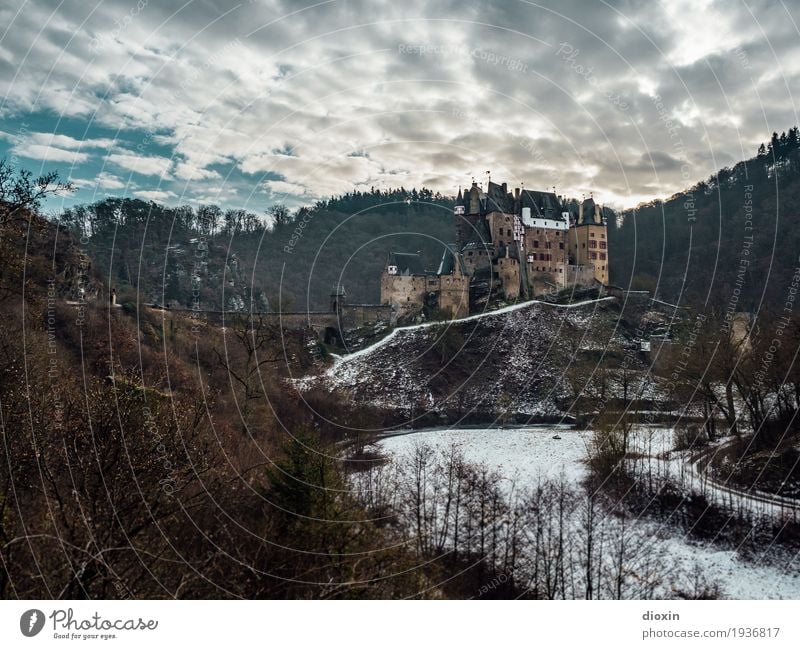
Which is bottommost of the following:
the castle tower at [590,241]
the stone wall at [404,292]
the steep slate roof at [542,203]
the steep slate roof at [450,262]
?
the stone wall at [404,292]

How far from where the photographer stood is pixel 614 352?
36.2m

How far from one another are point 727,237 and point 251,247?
55.5 metres

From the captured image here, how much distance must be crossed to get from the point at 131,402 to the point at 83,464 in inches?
53.9

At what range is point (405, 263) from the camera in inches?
1879

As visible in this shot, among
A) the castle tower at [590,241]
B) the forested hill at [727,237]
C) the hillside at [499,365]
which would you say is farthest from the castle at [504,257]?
the forested hill at [727,237]

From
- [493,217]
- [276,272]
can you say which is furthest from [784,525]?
[276,272]

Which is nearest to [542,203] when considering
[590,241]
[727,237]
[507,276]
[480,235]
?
[590,241]

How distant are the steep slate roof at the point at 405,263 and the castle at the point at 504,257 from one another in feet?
0.31

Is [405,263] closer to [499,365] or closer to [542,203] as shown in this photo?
[542,203]

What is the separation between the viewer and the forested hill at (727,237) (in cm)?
3769

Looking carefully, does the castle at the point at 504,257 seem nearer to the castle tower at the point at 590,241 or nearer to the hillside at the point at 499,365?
the castle tower at the point at 590,241

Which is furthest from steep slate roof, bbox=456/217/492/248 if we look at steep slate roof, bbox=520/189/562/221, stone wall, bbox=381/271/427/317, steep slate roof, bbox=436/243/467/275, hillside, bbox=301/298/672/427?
hillside, bbox=301/298/672/427

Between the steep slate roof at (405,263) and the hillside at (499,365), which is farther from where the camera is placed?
the steep slate roof at (405,263)

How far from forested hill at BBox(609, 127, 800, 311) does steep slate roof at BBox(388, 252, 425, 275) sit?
A: 743 inches
